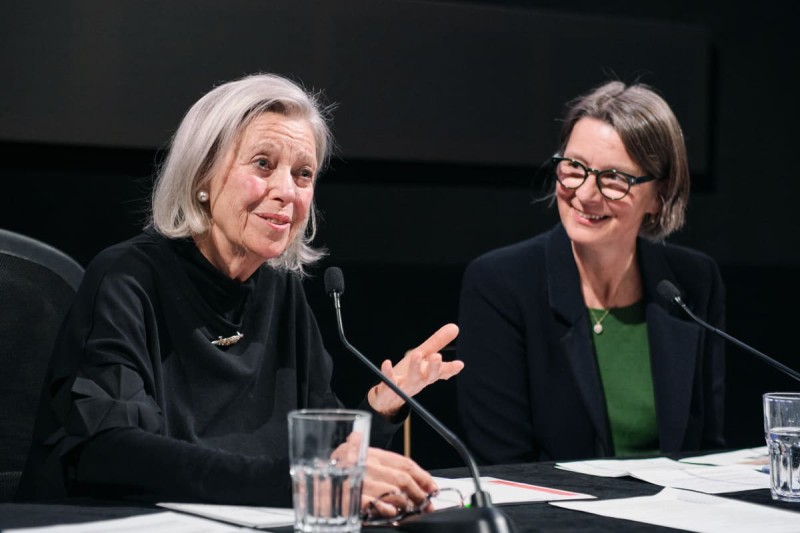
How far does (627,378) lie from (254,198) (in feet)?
3.57

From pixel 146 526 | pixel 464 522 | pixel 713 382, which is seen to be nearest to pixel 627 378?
pixel 713 382

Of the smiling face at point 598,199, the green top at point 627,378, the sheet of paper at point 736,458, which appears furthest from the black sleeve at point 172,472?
the smiling face at point 598,199

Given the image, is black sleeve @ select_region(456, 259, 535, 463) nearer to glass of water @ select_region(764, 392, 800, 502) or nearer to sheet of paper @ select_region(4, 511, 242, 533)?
glass of water @ select_region(764, 392, 800, 502)

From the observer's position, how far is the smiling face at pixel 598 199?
2625 mm

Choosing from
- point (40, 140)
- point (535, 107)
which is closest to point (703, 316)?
point (535, 107)

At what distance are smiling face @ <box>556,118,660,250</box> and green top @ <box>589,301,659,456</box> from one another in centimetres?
20

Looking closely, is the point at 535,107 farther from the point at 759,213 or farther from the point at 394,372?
the point at 394,372

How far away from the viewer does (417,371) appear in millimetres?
1834

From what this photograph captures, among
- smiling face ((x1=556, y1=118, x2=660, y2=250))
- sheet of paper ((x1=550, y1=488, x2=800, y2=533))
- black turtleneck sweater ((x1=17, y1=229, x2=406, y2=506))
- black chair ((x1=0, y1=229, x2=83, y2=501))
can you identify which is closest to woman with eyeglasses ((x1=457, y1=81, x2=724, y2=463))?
smiling face ((x1=556, y1=118, x2=660, y2=250))

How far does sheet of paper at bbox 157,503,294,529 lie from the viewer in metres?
1.31

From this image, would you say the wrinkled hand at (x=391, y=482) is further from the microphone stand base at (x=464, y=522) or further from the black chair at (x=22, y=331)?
the black chair at (x=22, y=331)

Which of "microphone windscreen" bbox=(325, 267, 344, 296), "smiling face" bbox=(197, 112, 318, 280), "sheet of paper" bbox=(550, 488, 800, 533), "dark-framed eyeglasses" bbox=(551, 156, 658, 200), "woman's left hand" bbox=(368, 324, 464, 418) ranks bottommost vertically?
"sheet of paper" bbox=(550, 488, 800, 533)

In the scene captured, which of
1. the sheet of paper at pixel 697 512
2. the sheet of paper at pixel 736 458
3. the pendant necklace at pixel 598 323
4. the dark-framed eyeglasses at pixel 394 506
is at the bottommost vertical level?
the sheet of paper at pixel 697 512

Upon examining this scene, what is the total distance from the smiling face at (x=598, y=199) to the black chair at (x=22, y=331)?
49.8 inches
